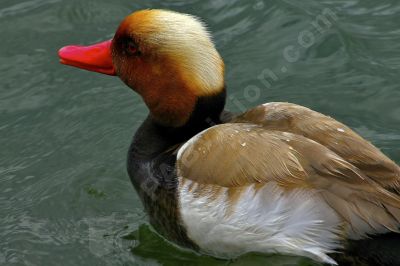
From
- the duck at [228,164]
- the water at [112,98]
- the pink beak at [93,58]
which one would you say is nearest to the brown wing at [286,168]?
the duck at [228,164]

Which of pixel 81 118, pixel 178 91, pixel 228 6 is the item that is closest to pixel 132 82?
pixel 178 91

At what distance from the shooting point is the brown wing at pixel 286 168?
4207 mm

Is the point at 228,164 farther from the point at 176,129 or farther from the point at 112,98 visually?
the point at 112,98

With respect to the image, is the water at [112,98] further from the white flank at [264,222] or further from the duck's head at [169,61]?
the duck's head at [169,61]

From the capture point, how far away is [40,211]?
5605 millimetres

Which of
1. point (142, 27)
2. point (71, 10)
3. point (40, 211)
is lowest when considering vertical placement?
point (40, 211)

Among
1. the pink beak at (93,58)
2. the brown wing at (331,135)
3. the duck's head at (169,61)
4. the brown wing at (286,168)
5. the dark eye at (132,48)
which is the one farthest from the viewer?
the pink beak at (93,58)

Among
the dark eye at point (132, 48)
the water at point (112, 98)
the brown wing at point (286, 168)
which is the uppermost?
the dark eye at point (132, 48)

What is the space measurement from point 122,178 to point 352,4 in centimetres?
290

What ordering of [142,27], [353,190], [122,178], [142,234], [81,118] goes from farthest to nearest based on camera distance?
1. [81,118]
2. [122,178]
3. [142,234]
4. [142,27]
5. [353,190]

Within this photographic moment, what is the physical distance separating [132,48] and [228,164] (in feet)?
3.39

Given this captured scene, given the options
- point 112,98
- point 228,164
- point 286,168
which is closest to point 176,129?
point 228,164

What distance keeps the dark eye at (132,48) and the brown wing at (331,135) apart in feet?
2.39

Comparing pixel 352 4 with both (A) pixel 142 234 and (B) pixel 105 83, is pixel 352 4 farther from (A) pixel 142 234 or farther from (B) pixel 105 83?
(A) pixel 142 234
